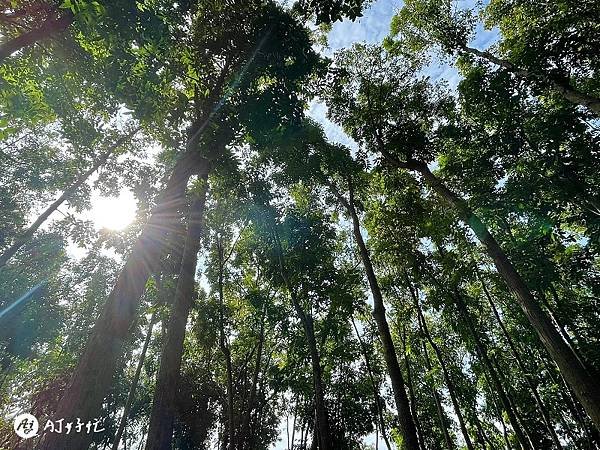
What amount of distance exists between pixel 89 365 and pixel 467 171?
11.3 meters

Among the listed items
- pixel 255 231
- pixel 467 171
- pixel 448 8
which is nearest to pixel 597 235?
pixel 467 171

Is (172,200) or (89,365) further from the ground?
(172,200)

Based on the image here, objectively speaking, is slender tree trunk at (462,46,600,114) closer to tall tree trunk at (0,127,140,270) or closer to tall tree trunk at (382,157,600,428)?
tall tree trunk at (382,157,600,428)

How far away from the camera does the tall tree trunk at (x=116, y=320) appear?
4.18m

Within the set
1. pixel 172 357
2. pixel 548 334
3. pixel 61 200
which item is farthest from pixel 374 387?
pixel 61 200

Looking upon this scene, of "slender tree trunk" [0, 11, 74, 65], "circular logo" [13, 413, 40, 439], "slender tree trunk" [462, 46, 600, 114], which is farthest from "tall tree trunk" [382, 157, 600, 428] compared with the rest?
"circular logo" [13, 413, 40, 439]

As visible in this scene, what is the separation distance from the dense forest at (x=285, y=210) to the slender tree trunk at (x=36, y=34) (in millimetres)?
31

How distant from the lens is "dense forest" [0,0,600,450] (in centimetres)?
522

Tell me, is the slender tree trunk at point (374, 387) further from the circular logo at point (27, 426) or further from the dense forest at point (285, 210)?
the circular logo at point (27, 426)

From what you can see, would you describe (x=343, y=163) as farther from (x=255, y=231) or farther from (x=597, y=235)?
(x=597, y=235)

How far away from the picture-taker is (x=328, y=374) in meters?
17.2

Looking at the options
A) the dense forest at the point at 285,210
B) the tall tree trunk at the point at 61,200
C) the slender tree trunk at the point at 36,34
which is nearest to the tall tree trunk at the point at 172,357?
the dense forest at the point at 285,210

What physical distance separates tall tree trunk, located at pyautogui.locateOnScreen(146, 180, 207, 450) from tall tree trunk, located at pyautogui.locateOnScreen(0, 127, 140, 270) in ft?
23.1

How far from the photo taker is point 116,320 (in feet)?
16.3
